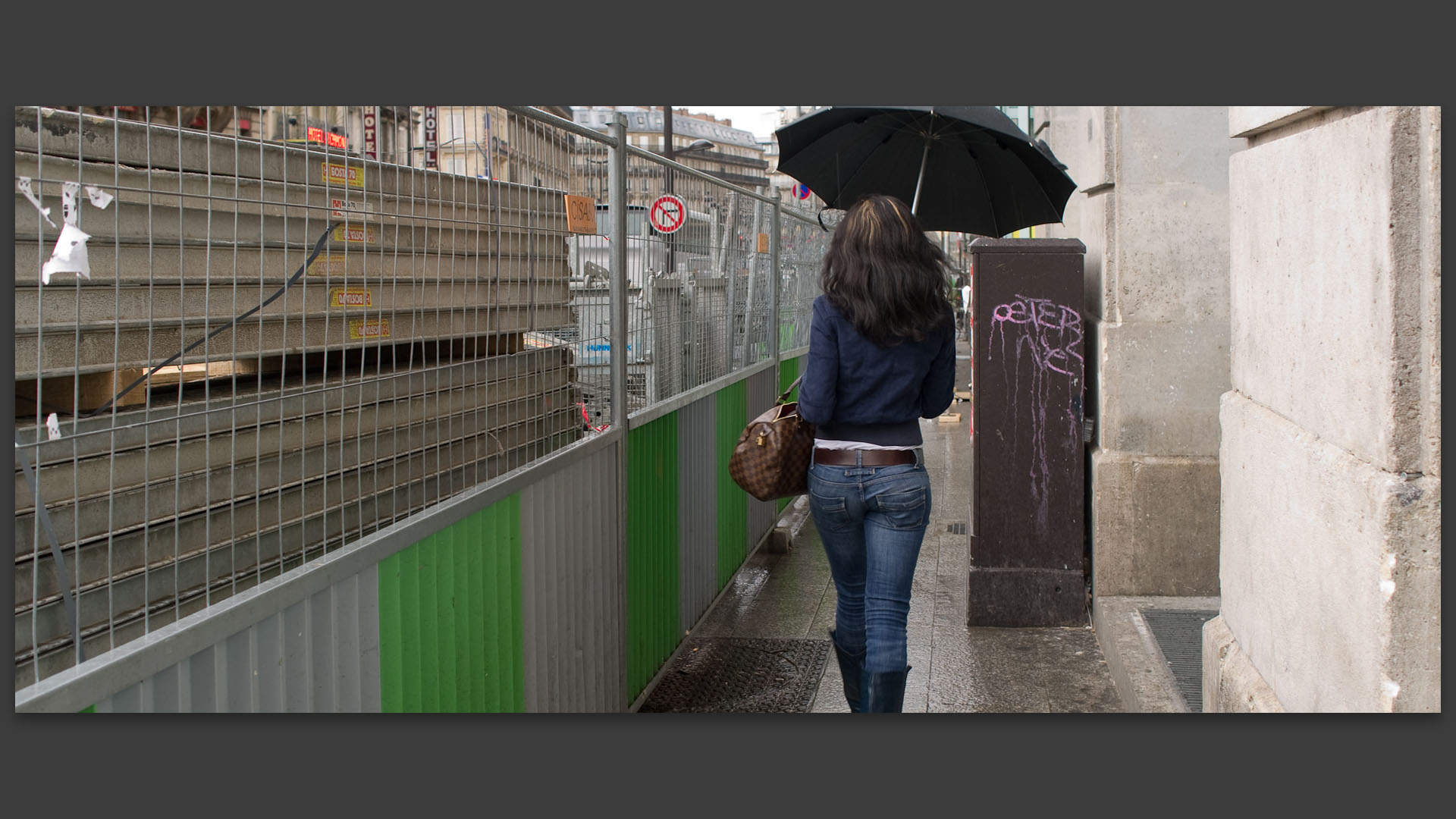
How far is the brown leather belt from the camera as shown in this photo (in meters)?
3.98

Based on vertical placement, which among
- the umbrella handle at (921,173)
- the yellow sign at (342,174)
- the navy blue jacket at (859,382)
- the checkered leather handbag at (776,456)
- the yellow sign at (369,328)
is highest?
the umbrella handle at (921,173)

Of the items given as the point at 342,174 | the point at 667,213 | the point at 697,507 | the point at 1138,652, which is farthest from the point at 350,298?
the point at 1138,652

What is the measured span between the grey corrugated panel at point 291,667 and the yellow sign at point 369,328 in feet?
1.93

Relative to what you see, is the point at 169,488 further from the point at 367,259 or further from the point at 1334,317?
the point at 1334,317

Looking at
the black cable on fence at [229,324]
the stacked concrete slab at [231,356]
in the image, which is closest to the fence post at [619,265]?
the stacked concrete slab at [231,356]

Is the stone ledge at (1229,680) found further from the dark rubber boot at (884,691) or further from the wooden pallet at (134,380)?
the wooden pallet at (134,380)

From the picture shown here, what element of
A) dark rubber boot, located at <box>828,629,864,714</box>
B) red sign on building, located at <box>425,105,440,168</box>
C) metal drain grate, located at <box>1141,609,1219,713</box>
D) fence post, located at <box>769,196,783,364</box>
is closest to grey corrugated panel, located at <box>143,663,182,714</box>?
red sign on building, located at <box>425,105,440,168</box>

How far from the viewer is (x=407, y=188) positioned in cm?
328

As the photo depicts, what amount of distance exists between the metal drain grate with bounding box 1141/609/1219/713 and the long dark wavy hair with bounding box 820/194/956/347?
6.00 feet

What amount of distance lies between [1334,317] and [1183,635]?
2737mm

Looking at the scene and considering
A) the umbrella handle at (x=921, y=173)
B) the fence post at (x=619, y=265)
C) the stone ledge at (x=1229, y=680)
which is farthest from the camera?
the umbrella handle at (x=921, y=173)

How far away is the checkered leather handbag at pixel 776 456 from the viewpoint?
415cm

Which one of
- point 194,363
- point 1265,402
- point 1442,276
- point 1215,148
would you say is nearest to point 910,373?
point 1265,402

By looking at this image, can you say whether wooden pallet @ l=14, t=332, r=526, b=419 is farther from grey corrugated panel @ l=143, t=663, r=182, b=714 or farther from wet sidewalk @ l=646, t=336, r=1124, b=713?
wet sidewalk @ l=646, t=336, r=1124, b=713
